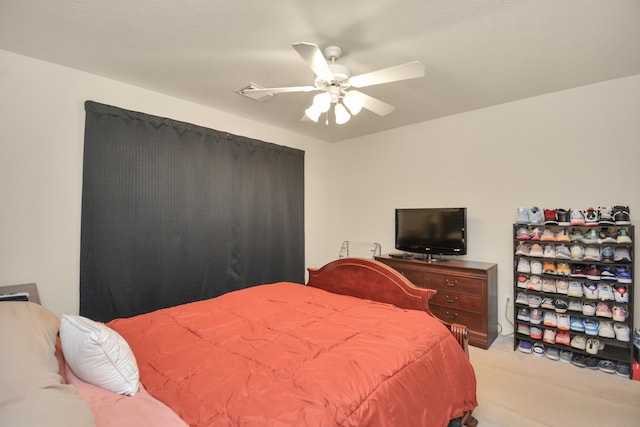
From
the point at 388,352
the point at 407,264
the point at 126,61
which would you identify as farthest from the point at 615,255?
the point at 126,61

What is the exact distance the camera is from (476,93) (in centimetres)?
296

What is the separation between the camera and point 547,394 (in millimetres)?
2217

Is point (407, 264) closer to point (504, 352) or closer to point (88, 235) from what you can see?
point (504, 352)

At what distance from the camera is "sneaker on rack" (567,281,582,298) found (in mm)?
2635

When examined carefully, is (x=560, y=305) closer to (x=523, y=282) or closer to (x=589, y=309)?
(x=589, y=309)

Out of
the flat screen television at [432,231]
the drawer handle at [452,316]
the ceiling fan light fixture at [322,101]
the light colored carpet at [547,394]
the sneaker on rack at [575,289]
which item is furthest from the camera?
the flat screen television at [432,231]

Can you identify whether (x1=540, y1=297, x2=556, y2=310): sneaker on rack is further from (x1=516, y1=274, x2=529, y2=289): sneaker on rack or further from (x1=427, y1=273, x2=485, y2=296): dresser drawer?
(x1=427, y1=273, x2=485, y2=296): dresser drawer

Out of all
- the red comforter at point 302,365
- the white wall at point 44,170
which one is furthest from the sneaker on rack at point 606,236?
the white wall at point 44,170

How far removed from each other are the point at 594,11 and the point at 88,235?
12.6ft

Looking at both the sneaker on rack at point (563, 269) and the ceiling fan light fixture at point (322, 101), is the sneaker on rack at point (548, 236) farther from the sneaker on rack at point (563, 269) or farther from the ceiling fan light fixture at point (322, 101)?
the ceiling fan light fixture at point (322, 101)

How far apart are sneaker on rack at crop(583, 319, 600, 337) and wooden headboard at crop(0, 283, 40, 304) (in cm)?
433

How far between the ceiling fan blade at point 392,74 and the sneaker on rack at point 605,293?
239 cm

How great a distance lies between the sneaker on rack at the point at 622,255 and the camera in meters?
2.45

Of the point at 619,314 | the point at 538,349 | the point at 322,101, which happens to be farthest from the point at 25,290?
the point at 619,314
